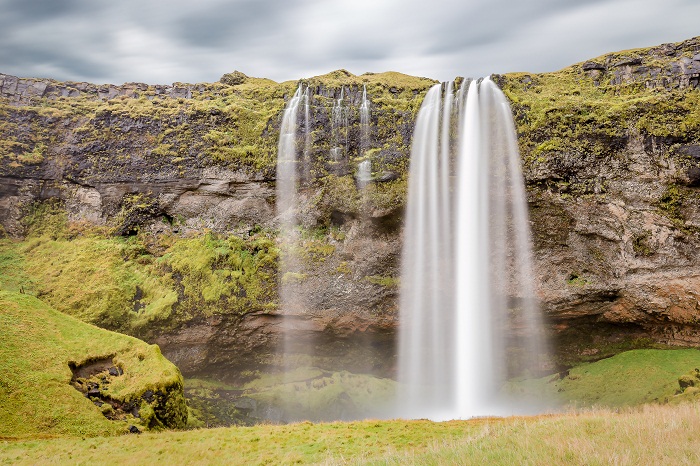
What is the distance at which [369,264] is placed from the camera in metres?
27.8

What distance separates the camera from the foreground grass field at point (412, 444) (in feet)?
24.8

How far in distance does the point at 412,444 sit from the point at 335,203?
57.1 ft

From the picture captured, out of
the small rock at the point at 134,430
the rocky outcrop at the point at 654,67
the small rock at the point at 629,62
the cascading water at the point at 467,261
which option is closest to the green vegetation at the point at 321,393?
the cascading water at the point at 467,261

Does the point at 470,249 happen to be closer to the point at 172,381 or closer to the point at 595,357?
the point at 595,357

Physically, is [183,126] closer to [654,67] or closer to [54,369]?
[54,369]

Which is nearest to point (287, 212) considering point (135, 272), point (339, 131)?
point (339, 131)

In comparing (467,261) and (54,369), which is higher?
(467,261)

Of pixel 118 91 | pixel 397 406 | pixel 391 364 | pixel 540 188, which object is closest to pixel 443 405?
pixel 397 406

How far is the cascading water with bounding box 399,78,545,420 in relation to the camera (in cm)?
2573

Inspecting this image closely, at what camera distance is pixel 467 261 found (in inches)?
1021

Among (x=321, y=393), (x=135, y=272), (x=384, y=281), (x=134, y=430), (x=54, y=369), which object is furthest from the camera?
(x=384, y=281)

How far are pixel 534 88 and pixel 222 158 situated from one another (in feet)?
68.3

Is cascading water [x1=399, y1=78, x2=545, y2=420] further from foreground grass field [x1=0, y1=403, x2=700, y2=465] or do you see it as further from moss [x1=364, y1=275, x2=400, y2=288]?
foreground grass field [x1=0, y1=403, x2=700, y2=465]

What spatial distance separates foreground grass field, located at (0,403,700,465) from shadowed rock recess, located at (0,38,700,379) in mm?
11092
